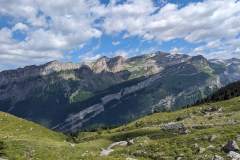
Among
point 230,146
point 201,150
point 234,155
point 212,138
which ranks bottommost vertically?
point 234,155

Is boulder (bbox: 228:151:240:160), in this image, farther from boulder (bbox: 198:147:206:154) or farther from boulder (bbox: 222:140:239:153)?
boulder (bbox: 198:147:206:154)

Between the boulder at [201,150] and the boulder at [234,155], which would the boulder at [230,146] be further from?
the boulder at [201,150]

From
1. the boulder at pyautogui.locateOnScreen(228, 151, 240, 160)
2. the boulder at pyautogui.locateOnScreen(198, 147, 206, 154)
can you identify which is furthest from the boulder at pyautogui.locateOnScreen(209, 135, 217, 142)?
the boulder at pyautogui.locateOnScreen(228, 151, 240, 160)

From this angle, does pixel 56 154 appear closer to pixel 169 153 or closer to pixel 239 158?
pixel 169 153

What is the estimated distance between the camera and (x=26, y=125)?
85.6 metres

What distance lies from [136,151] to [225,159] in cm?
1582

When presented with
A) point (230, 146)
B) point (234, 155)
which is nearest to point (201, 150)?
point (230, 146)

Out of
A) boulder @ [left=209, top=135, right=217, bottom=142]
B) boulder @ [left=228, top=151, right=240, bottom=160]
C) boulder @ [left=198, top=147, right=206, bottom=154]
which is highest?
boulder @ [left=209, top=135, right=217, bottom=142]

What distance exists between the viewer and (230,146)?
5525 centimetres

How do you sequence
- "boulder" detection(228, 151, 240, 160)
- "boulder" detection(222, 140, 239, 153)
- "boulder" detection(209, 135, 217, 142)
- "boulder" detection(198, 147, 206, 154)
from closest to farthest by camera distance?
1. "boulder" detection(228, 151, 240, 160)
2. "boulder" detection(222, 140, 239, 153)
3. "boulder" detection(198, 147, 206, 154)
4. "boulder" detection(209, 135, 217, 142)

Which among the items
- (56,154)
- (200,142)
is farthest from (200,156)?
(56,154)

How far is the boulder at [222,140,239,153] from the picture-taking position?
54.2 m

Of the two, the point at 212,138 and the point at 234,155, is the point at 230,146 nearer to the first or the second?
the point at 234,155

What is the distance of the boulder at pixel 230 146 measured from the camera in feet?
178
